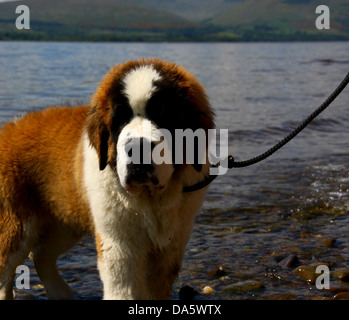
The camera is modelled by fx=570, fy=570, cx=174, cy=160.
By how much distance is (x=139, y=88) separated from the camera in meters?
3.31

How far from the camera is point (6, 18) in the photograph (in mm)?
91562

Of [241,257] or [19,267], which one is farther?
[241,257]

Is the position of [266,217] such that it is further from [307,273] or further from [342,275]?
[342,275]

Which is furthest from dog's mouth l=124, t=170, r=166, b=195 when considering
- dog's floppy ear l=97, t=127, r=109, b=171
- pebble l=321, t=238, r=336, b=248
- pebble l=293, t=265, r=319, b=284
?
pebble l=321, t=238, r=336, b=248

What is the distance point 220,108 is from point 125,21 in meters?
173

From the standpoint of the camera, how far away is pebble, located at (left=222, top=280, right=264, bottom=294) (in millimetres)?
4730

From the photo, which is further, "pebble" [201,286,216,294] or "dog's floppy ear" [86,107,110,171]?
"pebble" [201,286,216,294]

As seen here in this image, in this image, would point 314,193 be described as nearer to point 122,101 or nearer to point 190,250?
point 190,250

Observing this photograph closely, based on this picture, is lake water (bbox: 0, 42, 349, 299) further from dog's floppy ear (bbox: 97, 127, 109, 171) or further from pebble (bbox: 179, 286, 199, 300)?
dog's floppy ear (bbox: 97, 127, 109, 171)

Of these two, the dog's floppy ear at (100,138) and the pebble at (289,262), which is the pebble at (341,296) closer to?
the pebble at (289,262)

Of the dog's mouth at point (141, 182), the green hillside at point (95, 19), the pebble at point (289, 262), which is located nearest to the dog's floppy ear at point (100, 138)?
the dog's mouth at point (141, 182)

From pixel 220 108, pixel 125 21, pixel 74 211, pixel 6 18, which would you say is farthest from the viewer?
pixel 125 21

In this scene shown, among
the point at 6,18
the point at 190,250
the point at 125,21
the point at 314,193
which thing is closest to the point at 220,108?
the point at 314,193

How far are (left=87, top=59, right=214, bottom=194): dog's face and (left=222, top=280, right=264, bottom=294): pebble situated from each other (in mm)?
1611
